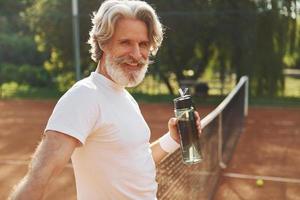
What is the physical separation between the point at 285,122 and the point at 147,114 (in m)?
3.69

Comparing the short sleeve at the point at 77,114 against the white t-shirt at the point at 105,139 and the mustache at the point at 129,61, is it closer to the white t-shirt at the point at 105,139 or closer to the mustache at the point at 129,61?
the white t-shirt at the point at 105,139

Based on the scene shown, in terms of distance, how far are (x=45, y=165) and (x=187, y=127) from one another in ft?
2.89

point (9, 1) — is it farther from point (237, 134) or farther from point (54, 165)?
point (54, 165)

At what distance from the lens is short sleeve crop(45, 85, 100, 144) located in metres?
1.37

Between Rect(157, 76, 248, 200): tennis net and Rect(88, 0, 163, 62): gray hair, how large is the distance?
55.7 inches

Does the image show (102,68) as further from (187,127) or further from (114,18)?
(187,127)

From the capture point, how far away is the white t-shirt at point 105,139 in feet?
4.66

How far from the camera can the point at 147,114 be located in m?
12.3

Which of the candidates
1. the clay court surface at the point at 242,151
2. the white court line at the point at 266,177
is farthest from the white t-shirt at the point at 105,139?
the white court line at the point at 266,177

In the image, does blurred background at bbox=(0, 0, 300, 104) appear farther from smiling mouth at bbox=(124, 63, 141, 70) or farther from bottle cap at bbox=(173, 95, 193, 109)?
smiling mouth at bbox=(124, 63, 141, 70)

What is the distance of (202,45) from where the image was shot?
14.9 m

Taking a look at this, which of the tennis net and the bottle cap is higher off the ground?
the bottle cap

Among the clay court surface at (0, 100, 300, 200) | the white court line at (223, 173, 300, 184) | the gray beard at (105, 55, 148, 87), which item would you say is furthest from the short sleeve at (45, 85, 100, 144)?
the white court line at (223, 173, 300, 184)

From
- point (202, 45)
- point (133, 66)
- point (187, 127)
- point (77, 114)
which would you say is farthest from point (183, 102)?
point (202, 45)
